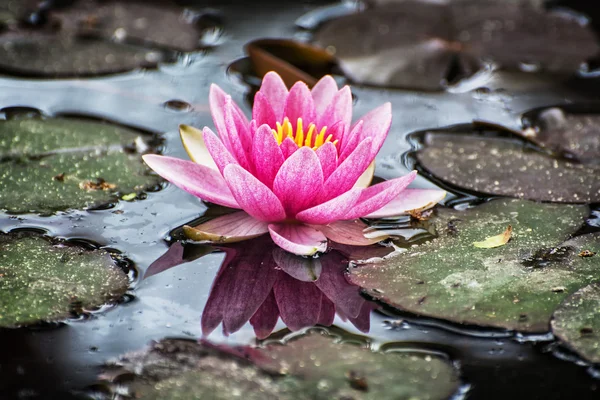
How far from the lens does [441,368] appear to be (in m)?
1.57

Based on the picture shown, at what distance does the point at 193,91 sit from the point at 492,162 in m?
1.28

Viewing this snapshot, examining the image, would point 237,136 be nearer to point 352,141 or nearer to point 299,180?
point 299,180

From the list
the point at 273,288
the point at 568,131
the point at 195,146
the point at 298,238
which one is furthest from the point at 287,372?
the point at 568,131

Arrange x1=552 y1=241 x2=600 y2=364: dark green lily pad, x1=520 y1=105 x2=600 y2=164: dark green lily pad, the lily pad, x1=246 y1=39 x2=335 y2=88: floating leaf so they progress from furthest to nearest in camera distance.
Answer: the lily pad < x1=246 y1=39 x2=335 y2=88: floating leaf < x1=520 y1=105 x2=600 y2=164: dark green lily pad < x1=552 y1=241 x2=600 y2=364: dark green lily pad

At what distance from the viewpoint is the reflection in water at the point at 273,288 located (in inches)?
68.4

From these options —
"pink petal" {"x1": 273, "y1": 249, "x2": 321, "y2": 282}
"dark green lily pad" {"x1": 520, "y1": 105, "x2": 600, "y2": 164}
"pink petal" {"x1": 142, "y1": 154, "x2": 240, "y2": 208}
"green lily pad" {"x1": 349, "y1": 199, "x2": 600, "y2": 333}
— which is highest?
"pink petal" {"x1": 142, "y1": 154, "x2": 240, "y2": 208}

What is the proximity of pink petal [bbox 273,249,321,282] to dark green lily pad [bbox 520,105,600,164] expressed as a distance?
3.77 ft

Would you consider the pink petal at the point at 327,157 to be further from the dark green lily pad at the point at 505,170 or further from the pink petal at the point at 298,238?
the dark green lily pad at the point at 505,170

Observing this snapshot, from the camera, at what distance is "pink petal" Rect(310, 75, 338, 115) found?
223 centimetres

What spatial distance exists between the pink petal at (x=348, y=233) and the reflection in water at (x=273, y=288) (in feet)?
0.09

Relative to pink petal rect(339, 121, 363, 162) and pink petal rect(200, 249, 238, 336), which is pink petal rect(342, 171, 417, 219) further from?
pink petal rect(200, 249, 238, 336)

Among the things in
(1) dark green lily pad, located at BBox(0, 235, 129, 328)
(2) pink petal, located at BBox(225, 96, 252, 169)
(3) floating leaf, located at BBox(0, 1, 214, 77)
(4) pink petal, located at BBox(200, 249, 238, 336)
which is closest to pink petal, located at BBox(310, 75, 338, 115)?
(2) pink petal, located at BBox(225, 96, 252, 169)

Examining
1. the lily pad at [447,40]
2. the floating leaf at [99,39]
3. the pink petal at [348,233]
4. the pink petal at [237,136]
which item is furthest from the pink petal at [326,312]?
the floating leaf at [99,39]

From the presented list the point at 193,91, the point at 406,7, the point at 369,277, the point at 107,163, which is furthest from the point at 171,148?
the point at 406,7
